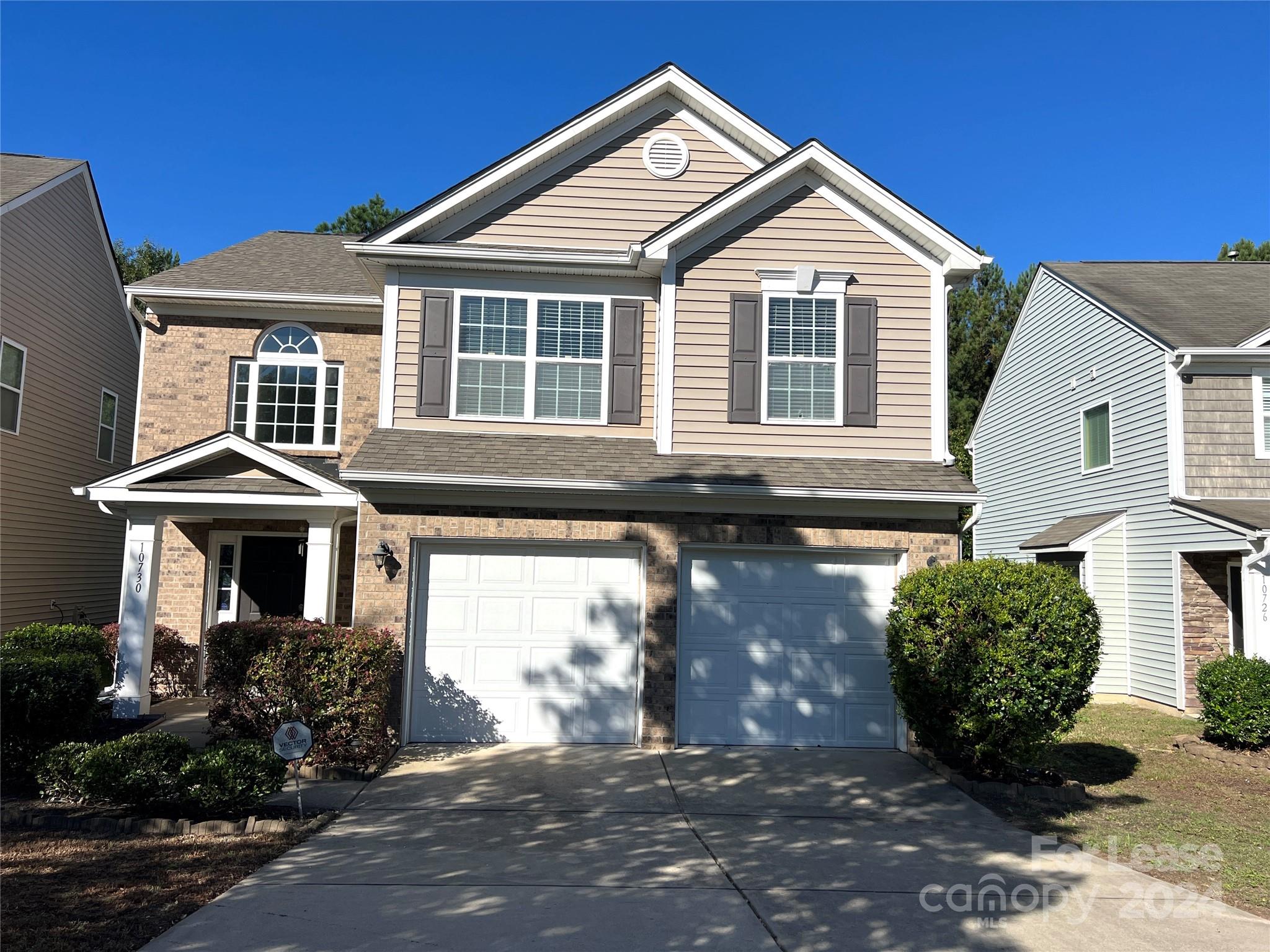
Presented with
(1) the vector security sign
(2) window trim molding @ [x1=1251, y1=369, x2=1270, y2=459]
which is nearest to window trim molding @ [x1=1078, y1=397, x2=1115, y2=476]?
(2) window trim molding @ [x1=1251, y1=369, x2=1270, y2=459]

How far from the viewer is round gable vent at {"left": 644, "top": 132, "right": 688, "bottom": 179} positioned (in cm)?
1162

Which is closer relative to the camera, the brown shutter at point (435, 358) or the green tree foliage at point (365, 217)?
the brown shutter at point (435, 358)

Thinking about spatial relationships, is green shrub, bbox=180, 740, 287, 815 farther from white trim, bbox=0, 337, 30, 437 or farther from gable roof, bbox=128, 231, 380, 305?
white trim, bbox=0, 337, 30, 437

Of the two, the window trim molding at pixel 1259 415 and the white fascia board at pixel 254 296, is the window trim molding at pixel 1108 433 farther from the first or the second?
the white fascia board at pixel 254 296

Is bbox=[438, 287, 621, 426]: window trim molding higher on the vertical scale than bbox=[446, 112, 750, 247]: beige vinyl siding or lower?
lower

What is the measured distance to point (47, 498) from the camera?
48.5ft

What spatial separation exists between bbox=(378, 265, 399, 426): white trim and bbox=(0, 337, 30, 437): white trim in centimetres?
719

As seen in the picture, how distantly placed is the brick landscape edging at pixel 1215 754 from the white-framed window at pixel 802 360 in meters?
6.06

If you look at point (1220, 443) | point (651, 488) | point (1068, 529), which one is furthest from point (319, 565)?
point (1220, 443)

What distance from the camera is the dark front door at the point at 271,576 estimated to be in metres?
13.2

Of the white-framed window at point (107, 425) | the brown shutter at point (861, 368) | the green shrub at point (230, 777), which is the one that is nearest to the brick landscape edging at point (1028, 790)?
the brown shutter at point (861, 368)

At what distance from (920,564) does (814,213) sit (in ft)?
14.9

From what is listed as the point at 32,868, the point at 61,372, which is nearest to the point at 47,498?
the point at 61,372

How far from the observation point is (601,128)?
11.4m
